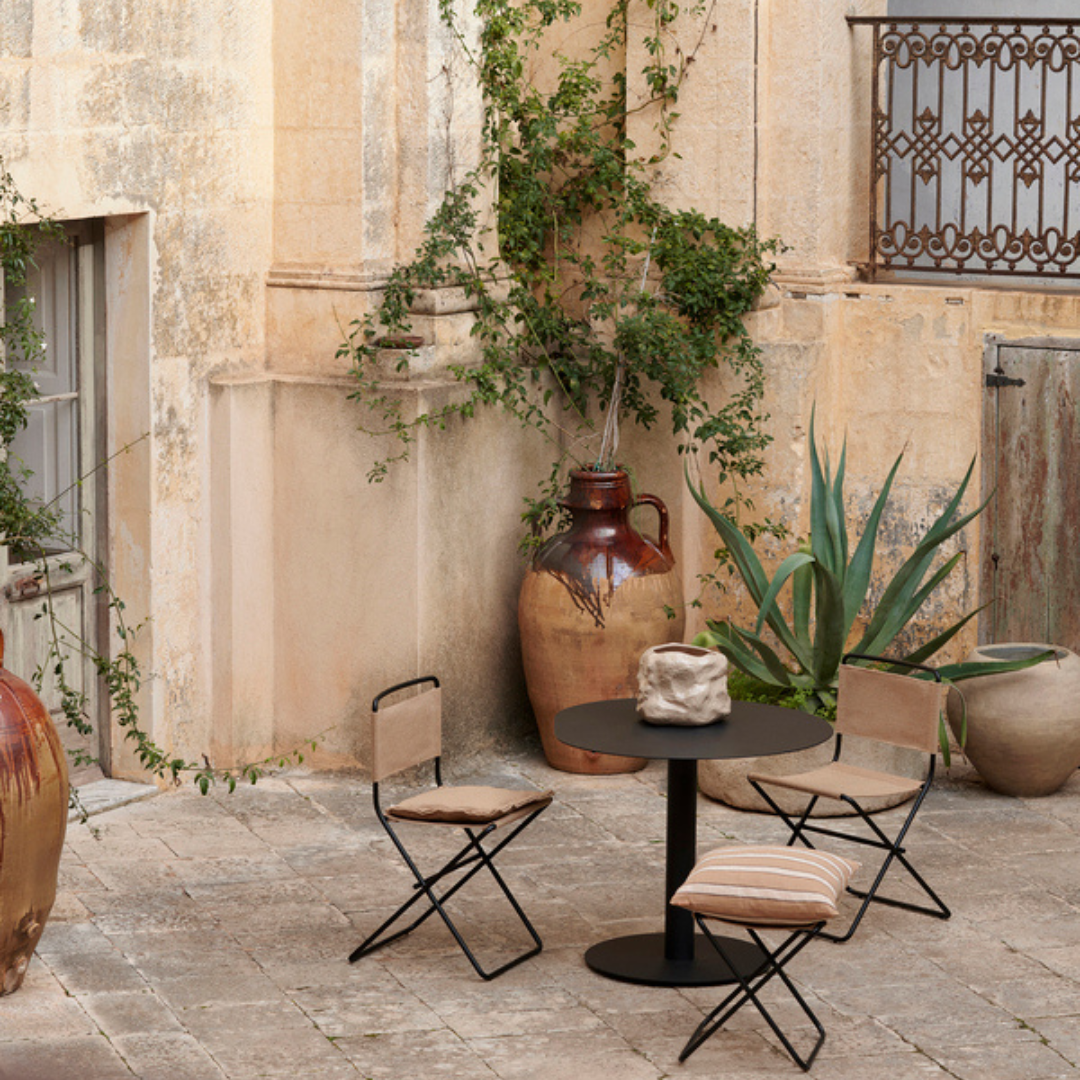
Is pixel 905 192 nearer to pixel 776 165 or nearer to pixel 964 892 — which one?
pixel 776 165

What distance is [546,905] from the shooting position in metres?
6.74

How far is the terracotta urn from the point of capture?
7855 mm

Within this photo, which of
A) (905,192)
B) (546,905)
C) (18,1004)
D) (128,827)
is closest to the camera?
(18,1004)

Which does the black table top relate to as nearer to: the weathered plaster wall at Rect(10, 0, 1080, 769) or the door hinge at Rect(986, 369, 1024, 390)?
the weathered plaster wall at Rect(10, 0, 1080, 769)

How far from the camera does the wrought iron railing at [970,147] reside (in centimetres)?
864

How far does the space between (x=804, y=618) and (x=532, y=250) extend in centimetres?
205

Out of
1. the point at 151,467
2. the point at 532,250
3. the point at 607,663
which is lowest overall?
the point at 607,663

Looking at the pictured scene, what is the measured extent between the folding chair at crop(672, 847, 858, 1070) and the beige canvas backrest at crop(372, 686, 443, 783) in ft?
3.50

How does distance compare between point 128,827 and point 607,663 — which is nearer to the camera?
point 128,827

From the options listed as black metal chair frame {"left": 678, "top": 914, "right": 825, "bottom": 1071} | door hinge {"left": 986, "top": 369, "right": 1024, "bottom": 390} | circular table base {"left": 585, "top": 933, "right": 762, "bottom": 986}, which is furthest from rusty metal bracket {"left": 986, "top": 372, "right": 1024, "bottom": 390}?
black metal chair frame {"left": 678, "top": 914, "right": 825, "bottom": 1071}

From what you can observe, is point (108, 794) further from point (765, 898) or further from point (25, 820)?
point (765, 898)

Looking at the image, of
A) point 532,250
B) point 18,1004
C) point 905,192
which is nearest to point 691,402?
point 532,250

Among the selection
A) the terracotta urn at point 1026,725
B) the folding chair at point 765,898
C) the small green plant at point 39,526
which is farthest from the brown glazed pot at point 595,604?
the folding chair at point 765,898

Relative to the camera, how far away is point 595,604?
8242mm
